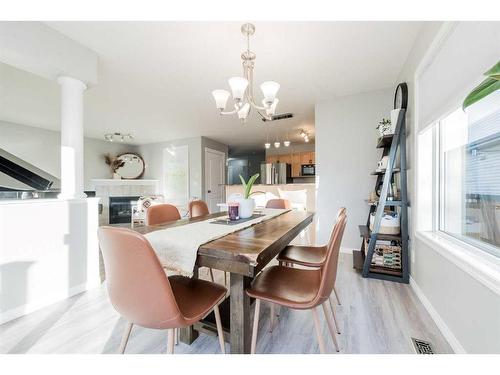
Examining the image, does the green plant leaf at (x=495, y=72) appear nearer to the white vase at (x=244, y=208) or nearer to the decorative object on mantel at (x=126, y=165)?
the white vase at (x=244, y=208)

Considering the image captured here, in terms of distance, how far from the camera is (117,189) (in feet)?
18.9

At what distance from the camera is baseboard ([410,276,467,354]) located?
1.24 m

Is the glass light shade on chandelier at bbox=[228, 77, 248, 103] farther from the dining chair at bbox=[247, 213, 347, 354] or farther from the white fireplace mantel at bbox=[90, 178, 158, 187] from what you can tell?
the white fireplace mantel at bbox=[90, 178, 158, 187]

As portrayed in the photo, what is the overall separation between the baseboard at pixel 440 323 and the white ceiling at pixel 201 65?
230 centimetres

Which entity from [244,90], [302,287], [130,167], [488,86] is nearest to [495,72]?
[488,86]

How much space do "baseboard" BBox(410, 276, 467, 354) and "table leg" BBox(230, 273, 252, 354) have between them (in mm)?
1261

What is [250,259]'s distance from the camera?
857mm

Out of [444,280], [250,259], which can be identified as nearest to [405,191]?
[444,280]

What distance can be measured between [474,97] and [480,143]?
86 cm

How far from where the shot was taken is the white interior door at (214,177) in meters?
5.87

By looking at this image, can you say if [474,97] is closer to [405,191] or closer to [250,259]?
[250,259]

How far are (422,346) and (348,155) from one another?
242cm

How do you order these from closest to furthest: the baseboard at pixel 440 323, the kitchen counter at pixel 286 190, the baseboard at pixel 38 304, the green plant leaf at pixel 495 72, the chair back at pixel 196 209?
the green plant leaf at pixel 495 72
the baseboard at pixel 440 323
the baseboard at pixel 38 304
the chair back at pixel 196 209
the kitchen counter at pixel 286 190

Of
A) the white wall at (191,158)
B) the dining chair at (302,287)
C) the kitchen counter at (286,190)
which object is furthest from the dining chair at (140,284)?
the white wall at (191,158)
